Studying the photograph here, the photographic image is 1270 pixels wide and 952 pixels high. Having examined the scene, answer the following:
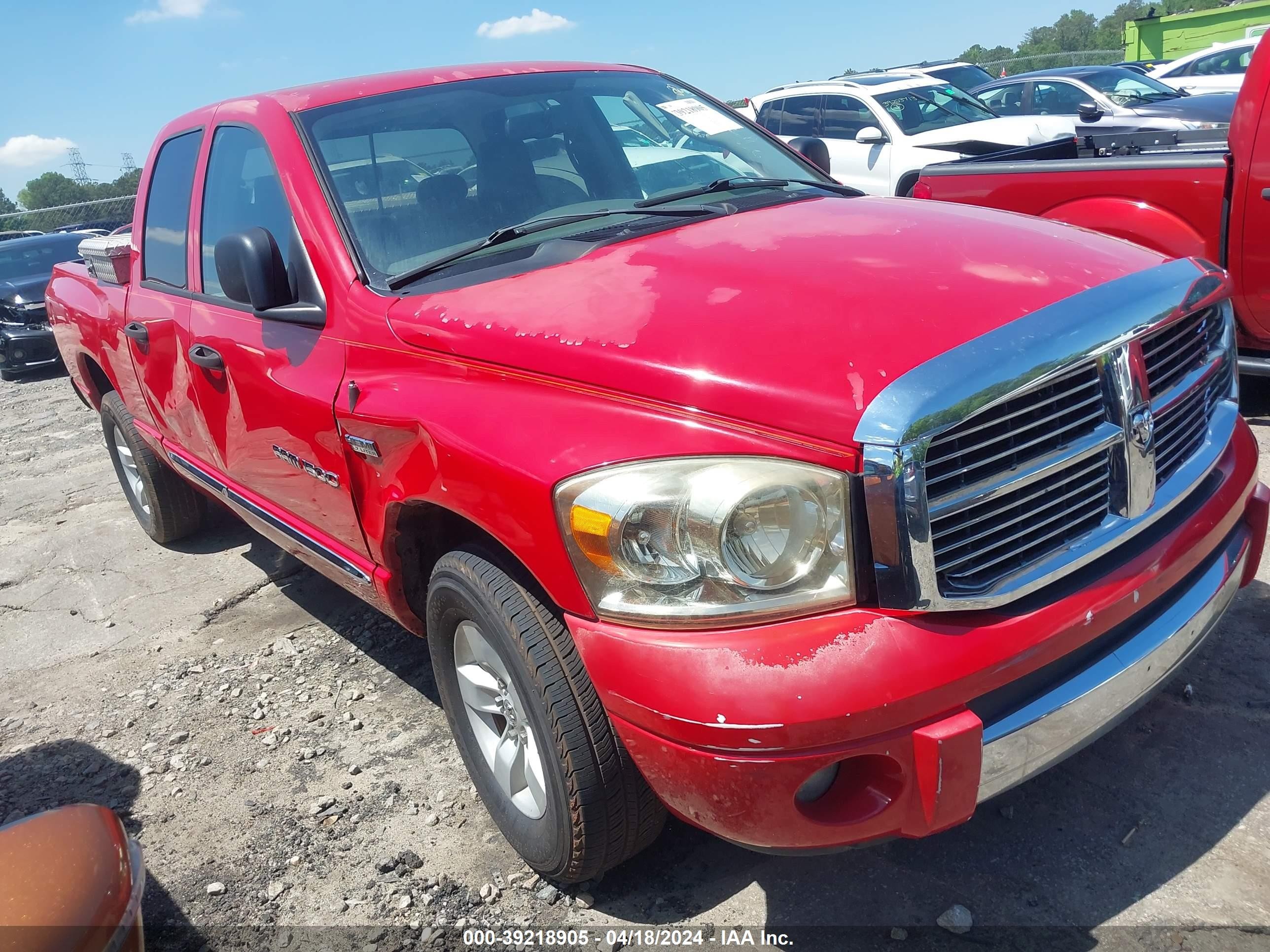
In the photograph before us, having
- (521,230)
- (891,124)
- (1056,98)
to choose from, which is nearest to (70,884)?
(521,230)

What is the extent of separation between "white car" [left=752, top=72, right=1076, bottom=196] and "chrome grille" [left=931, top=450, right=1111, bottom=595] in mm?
7405

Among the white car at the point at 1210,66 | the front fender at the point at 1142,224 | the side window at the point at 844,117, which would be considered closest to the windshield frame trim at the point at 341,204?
the front fender at the point at 1142,224

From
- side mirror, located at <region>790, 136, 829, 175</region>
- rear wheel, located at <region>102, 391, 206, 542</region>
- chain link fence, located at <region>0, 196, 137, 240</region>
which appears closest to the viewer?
side mirror, located at <region>790, 136, 829, 175</region>

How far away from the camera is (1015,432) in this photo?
71.8 inches

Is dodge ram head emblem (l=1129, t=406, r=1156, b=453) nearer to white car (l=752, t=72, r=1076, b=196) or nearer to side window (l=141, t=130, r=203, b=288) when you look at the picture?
side window (l=141, t=130, r=203, b=288)

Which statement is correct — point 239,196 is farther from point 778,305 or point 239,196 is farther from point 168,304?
point 778,305

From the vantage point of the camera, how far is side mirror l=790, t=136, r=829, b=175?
3719 mm

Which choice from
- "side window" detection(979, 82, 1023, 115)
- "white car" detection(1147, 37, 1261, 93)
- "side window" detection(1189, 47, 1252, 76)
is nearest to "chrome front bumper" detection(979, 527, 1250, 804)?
"side window" detection(979, 82, 1023, 115)

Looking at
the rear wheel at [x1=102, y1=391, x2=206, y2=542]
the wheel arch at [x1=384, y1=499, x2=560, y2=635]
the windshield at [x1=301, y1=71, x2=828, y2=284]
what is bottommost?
the rear wheel at [x1=102, y1=391, x2=206, y2=542]

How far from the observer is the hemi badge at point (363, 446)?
2521 millimetres

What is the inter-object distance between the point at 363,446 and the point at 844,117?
922cm

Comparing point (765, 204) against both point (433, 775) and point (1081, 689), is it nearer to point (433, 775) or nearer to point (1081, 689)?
point (1081, 689)

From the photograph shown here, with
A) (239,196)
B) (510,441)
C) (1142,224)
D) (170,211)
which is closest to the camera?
(510,441)

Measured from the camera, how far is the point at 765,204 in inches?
115
